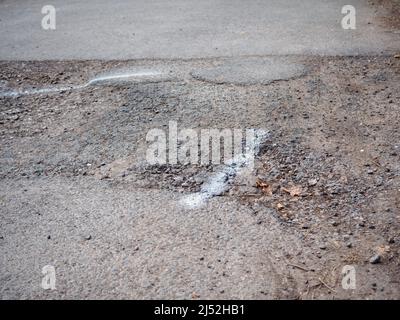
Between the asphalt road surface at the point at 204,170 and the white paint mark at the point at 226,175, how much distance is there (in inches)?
0.7

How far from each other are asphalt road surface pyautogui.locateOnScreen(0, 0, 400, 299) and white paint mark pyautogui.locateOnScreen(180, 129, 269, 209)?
17 millimetres

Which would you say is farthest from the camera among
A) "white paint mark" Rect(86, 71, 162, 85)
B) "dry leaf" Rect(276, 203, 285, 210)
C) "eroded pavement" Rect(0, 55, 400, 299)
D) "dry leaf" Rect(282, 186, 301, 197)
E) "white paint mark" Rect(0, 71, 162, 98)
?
"white paint mark" Rect(86, 71, 162, 85)

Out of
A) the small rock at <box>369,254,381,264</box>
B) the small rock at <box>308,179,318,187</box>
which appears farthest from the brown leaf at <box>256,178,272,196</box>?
the small rock at <box>369,254,381,264</box>

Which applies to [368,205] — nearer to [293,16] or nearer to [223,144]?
[223,144]

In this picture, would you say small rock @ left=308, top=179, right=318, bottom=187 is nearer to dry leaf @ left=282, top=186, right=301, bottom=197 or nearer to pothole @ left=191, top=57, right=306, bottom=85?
dry leaf @ left=282, top=186, right=301, bottom=197

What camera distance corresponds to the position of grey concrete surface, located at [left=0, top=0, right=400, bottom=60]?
21.0 ft

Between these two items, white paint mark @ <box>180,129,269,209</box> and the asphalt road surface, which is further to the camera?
white paint mark @ <box>180,129,269,209</box>

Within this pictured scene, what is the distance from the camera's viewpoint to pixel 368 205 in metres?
3.36

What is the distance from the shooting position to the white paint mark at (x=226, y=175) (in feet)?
11.7

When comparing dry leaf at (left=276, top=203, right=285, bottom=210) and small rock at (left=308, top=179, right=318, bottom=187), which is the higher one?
small rock at (left=308, top=179, right=318, bottom=187)

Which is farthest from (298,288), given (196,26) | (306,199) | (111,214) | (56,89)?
(196,26)

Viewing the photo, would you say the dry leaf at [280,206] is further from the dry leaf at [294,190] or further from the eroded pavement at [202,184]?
the dry leaf at [294,190]

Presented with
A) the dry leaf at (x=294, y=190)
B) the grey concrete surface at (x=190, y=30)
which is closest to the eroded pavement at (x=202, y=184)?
the dry leaf at (x=294, y=190)

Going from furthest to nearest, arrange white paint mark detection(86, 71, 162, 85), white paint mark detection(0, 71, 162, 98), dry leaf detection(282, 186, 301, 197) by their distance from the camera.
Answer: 1. white paint mark detection(86, 71, 162, 85)
2. white paint mark detection(0, 71, 162, 98)
3. dry leaf detection(282, 186, 301, 197)
